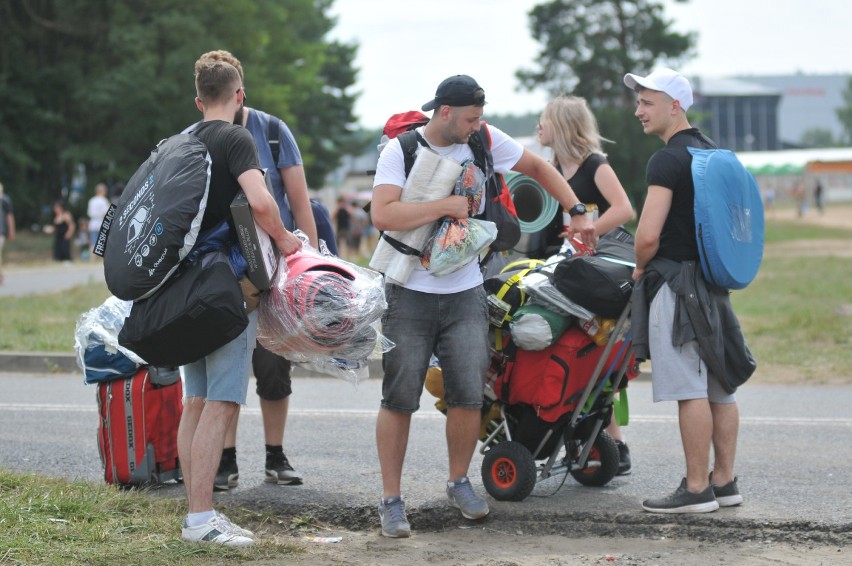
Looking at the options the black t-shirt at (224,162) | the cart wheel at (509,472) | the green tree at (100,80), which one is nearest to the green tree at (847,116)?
the green tree at (100,80)

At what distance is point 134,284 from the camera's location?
4840 mm

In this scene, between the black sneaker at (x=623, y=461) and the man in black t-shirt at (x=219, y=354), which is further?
the black sneaker at (x=623, y=461)

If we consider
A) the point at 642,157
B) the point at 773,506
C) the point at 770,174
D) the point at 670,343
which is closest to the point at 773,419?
the point at 773,506

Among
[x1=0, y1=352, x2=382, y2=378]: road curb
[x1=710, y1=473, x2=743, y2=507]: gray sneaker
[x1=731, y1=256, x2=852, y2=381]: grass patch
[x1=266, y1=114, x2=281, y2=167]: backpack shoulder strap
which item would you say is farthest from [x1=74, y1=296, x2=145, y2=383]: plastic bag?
[x1=731, y1=256, x2=852, y2=381]: grass patch

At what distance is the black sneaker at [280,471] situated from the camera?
6.35m

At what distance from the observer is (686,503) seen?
5531 mm

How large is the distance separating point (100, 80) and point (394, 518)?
139 ft

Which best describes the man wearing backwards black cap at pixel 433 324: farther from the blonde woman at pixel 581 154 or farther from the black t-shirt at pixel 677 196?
the blonde woman at pixel 581 154

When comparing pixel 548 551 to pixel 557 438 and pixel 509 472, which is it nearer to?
pixel 509 472

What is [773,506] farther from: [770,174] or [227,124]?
[770,174]

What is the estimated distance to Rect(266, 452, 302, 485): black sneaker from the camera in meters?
6.35

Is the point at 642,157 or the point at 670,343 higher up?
the point at 642,157

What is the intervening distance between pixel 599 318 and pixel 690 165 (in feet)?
2.70

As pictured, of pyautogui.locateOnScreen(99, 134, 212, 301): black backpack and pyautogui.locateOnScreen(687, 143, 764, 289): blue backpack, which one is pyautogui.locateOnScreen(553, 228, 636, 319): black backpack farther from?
pyautogui.locateOnScreen(99, 134, 212, 301): black backpack
